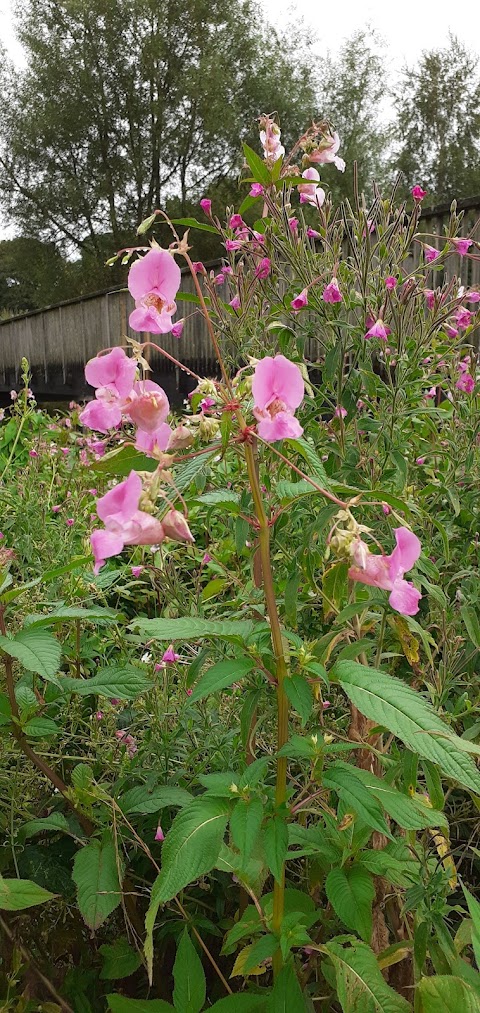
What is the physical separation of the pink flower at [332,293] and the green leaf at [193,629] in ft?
2.65

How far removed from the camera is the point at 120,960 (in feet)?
4.17

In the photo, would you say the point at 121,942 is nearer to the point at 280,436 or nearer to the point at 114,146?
the point at 280,436

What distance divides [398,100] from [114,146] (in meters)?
12.5

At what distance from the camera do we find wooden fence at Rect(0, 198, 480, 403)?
Answer: 9703 millimetres

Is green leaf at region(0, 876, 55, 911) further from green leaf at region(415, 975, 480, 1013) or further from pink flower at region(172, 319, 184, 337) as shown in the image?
pink flower at region(172, 319, 184, 337)

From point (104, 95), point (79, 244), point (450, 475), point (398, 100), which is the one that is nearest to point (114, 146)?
point (104, 95)

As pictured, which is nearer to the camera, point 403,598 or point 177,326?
point 403,598

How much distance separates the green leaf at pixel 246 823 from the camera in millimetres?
887

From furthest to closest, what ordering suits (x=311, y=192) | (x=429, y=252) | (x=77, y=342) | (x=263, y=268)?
(x=77, y=342) < (x=429, y=252) < (x=263, y=268) < (x=311, y=192)

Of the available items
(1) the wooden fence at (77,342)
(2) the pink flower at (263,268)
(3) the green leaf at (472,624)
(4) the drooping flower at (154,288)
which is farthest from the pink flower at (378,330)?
(1) the wooden fence at (77,342)

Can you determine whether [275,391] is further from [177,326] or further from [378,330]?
[378,330]

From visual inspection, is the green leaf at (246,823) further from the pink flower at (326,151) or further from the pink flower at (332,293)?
the pink flower at (326,151)

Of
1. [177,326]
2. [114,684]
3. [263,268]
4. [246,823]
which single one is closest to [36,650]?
[114,684]

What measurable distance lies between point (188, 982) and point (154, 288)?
0.95 metres
